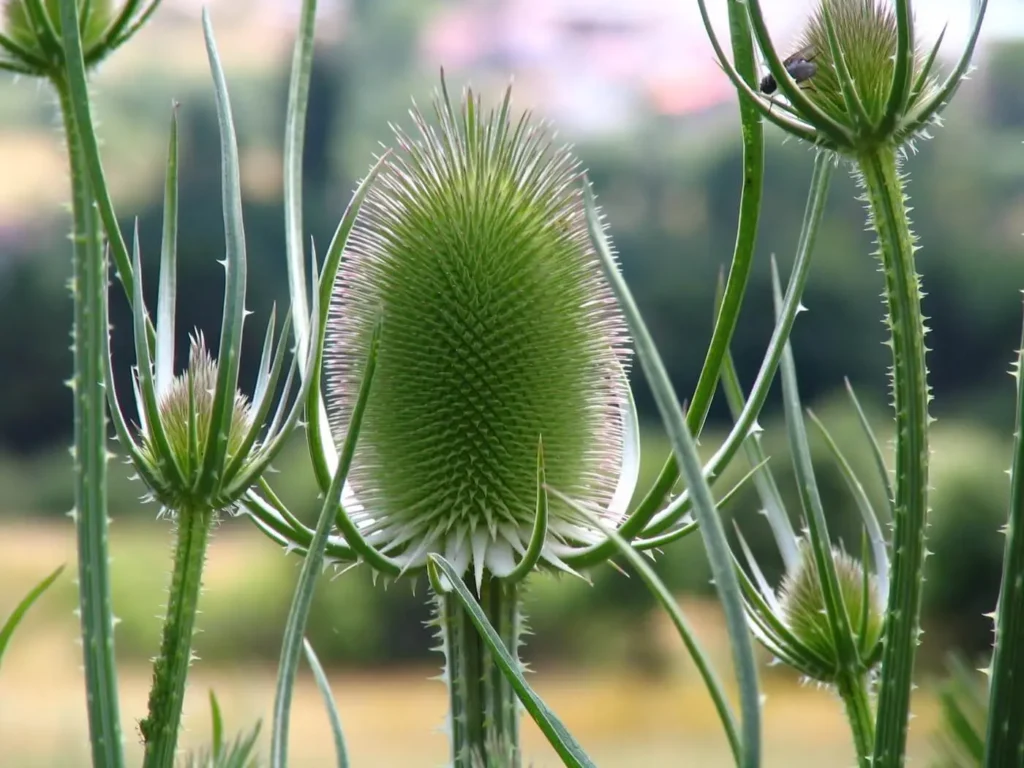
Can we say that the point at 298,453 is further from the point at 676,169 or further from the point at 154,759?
the point at 154,759

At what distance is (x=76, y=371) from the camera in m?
0.42

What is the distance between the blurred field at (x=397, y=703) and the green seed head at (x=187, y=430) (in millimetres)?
6147

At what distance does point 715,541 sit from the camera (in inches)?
11.1

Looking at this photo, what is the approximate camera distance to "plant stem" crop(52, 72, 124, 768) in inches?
15.6

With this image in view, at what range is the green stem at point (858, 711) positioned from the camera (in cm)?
47

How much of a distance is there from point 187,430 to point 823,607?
0.29 m

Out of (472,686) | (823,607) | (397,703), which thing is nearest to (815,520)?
(823,607)

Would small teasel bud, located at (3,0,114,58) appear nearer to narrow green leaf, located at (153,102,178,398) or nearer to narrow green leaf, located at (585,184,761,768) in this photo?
narrow green leaf, located at (153,102,178,398)

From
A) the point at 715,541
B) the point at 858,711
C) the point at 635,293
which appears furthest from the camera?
the point at 635,293

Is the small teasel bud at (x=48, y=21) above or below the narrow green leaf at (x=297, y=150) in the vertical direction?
above

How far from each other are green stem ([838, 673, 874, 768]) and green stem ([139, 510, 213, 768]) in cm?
27

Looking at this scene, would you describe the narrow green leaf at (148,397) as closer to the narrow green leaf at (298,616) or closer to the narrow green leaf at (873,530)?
the narrow green leaf at (298,616)

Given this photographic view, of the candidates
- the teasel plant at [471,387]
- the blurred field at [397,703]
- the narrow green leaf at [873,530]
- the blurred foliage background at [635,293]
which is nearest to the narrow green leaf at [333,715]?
the teasel plant at [471,387]

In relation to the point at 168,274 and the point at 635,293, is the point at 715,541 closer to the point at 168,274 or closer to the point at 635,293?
the point at 168,274
